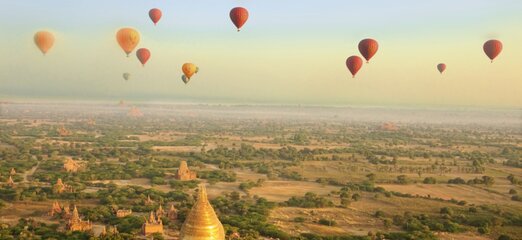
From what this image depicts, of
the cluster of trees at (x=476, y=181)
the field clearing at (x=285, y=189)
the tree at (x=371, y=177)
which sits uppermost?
the cluster of trees at (x=476, y=181)

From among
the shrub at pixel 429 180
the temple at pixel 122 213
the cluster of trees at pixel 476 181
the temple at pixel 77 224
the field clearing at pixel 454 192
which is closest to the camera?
the temple at pixel 77 224

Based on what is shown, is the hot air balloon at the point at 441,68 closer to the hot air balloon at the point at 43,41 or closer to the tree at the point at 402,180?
the tree at the point at 402,180

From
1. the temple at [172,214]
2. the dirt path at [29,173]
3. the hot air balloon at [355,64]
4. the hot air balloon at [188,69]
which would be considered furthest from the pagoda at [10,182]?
the hot air balloon at [355,64]

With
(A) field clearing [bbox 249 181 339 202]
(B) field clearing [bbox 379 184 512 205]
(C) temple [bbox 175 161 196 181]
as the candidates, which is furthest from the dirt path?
(B) field clearing [bbox 379 184 512 205]

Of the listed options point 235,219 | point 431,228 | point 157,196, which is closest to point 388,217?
point 431,228

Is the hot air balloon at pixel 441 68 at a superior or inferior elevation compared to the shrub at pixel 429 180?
superior

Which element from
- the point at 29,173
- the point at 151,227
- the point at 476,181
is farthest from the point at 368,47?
the point at 29,173
